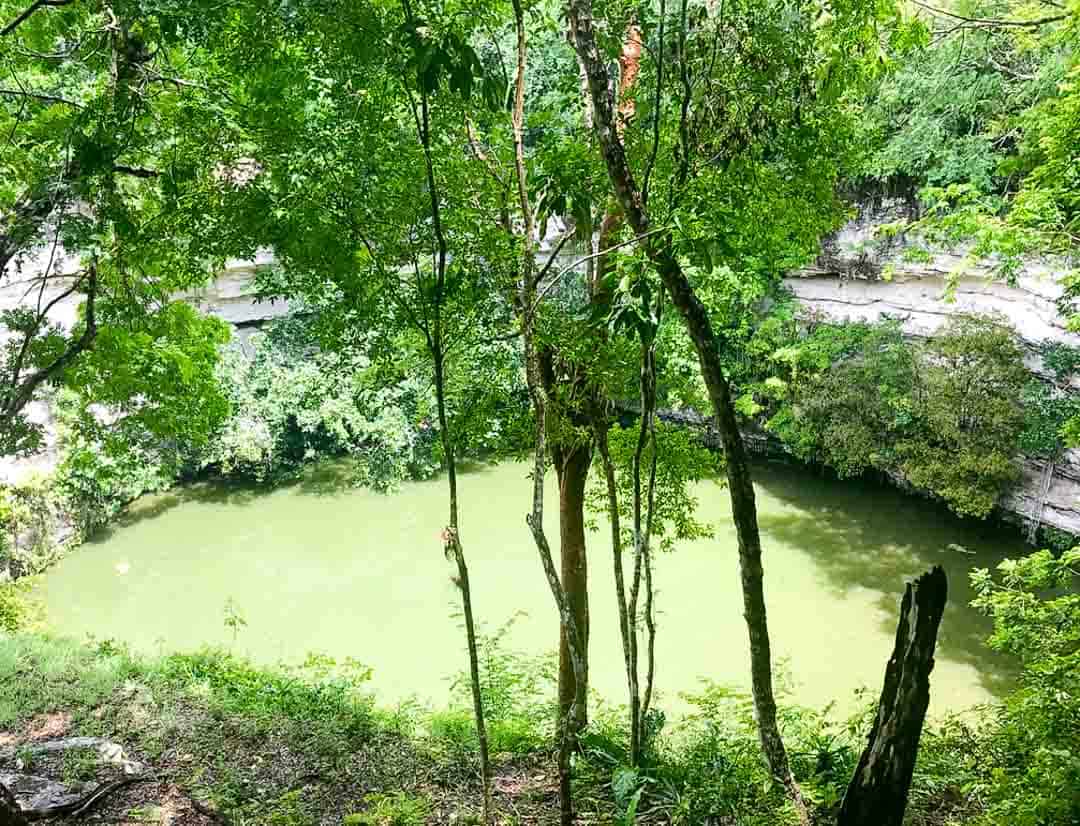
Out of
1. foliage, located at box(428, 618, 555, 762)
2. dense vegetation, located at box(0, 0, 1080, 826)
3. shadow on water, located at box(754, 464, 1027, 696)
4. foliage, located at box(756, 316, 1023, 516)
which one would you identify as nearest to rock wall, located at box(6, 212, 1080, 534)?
foliage, located at box(756, 316, 1023, 516)

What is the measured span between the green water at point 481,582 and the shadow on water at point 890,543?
0.08 feet

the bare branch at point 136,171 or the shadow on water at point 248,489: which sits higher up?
the bare branch at point 136,171

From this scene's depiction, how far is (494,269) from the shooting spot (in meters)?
3.14

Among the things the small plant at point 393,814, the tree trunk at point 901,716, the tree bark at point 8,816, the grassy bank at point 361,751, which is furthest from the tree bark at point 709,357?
the tree bark at point 8,816

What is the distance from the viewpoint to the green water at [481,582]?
711 centimetres

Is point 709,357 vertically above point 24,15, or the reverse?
point 24,15

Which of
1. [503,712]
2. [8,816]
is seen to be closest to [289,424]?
[503,712]

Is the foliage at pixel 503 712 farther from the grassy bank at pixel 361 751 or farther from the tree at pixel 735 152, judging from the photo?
the tree at pixel 735 152

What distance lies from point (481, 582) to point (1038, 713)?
6342mm

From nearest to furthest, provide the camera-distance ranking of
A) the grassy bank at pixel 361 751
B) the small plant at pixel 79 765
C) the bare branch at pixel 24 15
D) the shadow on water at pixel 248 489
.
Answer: the bare branch at pixel 24 15
the grassy bank at pixel 361 751
the small plant at pixel 79 765
the shadow on water at pixel 248 489

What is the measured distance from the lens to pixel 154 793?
11.6 ft

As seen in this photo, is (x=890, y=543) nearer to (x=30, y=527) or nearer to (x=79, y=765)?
(x=79, y=765)

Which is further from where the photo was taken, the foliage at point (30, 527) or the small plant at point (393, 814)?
the foliage at point (30, 527)

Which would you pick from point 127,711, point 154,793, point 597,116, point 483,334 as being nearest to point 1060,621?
point 483,334
